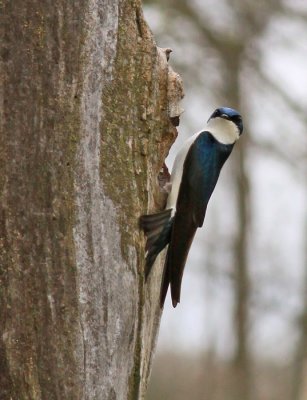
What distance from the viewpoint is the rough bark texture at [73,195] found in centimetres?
275

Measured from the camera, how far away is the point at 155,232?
307 cm

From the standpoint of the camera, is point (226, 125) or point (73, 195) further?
point (226, 125)

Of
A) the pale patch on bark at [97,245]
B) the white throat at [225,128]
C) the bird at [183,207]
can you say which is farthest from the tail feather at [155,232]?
the white throat at [225,128]

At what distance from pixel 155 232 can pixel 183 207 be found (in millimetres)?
215

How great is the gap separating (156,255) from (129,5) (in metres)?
0.71

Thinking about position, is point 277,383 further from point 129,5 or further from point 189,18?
point 129,5

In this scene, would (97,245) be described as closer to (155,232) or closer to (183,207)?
(155,232)

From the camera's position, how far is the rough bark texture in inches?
108

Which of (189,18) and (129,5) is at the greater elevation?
(189,18)

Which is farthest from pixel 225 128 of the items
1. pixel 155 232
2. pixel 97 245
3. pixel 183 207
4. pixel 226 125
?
pixel 97 245

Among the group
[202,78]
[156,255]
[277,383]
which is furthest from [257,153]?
[156,255]

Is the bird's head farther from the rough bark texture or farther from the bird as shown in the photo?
the rough bark texture

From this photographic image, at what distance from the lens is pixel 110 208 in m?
2.91

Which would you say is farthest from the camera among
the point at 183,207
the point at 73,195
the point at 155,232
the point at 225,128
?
the point at 225,128
